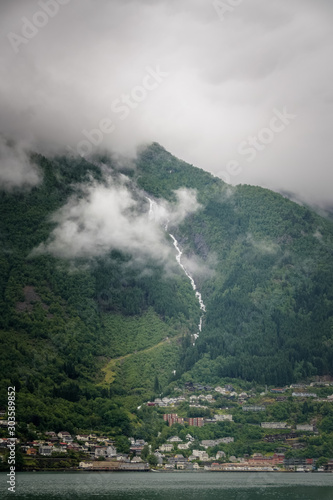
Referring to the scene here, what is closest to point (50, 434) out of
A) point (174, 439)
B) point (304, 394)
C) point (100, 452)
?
point (100, 452)

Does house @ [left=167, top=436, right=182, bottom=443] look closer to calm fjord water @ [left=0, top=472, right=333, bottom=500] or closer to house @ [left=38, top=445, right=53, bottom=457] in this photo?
calm fjord water @ [left=0, top=472, right=333, bottom=500]

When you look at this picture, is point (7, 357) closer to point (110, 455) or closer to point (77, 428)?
point (77, 428)

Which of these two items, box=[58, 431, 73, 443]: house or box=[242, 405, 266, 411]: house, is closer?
box=[58, 431, 73, 443]: house

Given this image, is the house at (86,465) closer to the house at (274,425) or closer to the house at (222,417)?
the house at (222,417)

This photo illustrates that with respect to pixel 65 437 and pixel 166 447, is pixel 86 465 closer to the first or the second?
pixel 65 437

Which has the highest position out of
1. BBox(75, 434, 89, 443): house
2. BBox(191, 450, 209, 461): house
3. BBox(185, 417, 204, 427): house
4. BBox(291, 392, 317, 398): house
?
BBox(291, 392, 317, 398): house

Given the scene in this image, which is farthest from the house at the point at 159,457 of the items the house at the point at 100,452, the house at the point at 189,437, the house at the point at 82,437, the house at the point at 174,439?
the house at the point at 82,437

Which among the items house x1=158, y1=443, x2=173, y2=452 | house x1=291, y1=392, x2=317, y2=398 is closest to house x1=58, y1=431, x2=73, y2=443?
house x1=158, y1=443, x2=173, y2=452

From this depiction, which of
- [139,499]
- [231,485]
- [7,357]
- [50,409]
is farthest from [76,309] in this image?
[139,499]
